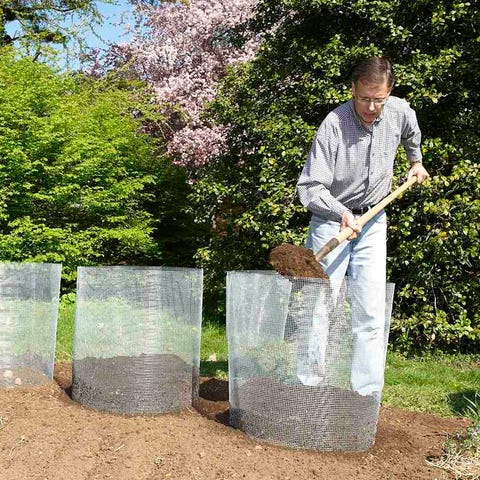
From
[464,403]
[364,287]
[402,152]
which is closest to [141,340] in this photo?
[364,287]

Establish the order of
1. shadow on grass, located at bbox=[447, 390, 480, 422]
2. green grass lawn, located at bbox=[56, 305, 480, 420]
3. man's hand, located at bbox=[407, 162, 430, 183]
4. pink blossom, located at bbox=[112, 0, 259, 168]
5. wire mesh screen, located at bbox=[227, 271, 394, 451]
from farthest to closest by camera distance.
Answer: pink blossom, located at bbox=[112, 0, 259, 168] < green grass lawn, located at bbox=[56, 305, 480, 420] < shadow on grass, located at bbox=[447, 390, 480, 422] < man's hand, located at bbox=[407, 162, 430, 183] < wire mesh screen, located at bbox=[227, 271, 394, 451]

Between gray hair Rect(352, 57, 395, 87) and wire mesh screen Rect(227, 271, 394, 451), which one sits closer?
wire mesh screen Rect(227, 271, 394, 451)

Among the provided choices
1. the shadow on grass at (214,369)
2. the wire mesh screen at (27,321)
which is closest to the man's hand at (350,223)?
the wire mesh screen at (27,321)

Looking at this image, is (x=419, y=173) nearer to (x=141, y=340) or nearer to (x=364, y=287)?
(x=364, y=287)

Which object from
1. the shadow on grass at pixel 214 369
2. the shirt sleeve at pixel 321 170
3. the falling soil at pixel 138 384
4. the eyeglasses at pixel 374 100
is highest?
the eyeglasses at pixel 374 100

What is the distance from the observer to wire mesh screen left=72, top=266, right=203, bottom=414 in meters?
4.01

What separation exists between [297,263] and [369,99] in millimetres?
897

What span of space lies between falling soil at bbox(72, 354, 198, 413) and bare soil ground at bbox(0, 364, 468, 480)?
8 cm

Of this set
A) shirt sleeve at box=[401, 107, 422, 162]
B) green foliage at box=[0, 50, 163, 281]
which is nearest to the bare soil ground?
shirt sleeve at box=[401, 107, 422, 162]

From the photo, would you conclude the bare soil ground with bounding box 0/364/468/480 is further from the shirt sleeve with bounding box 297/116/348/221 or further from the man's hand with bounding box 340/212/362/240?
the shirt sleeve with bounding box 297/116/348/221

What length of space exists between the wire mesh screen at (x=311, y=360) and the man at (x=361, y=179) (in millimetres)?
61

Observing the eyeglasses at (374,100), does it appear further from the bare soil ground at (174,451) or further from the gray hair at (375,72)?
the bare soil ground at (174,451)

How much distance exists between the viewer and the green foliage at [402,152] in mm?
7363

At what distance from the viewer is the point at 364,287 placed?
137 inches
